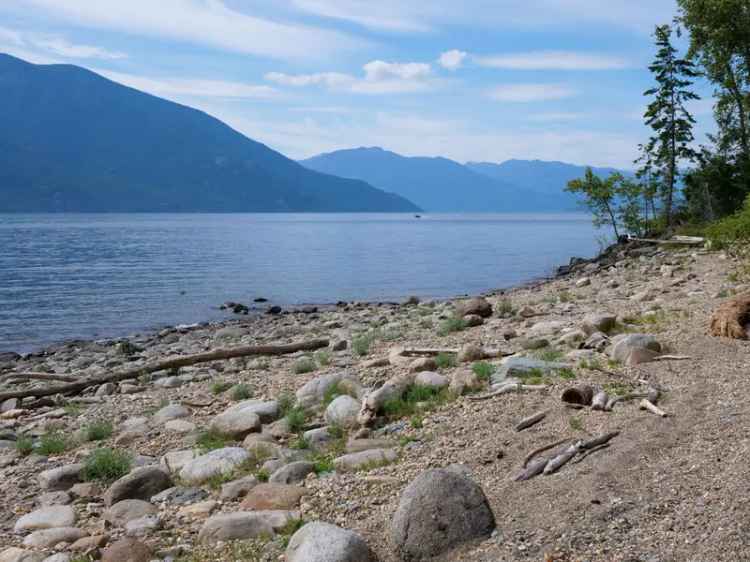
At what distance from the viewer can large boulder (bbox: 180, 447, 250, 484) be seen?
757 cm

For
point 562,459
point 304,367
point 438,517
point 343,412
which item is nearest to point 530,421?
point 562,459

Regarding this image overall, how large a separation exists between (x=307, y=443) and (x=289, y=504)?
193 cm

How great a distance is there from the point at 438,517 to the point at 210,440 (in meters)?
4.62

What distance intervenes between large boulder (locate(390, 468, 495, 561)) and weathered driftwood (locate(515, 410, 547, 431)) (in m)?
1.80

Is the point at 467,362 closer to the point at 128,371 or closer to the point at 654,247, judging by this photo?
the point at 128,371

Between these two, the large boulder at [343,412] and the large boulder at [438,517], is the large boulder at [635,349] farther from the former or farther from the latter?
the large boulder at [438,517]

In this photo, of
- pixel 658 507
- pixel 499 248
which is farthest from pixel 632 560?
pixel 499 248

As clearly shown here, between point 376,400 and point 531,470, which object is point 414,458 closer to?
point 531,470

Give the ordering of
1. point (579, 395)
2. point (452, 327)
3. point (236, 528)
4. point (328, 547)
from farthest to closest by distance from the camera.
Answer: point (452, 327) → point (579, 395) → point (236, 528) → point (328, 547)

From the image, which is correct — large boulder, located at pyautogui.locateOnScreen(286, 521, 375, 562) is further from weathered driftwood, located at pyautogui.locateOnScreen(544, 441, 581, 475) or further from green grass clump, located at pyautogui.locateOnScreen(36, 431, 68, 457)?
green grass clump, located at pyautogui.locateOnScreen(36, 431, 68, 457)

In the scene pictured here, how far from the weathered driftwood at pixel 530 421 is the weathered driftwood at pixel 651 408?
99 cm

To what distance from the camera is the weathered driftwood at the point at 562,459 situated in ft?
19.9

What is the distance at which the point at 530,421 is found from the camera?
23.7 feet

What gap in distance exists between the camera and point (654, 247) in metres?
33.6
